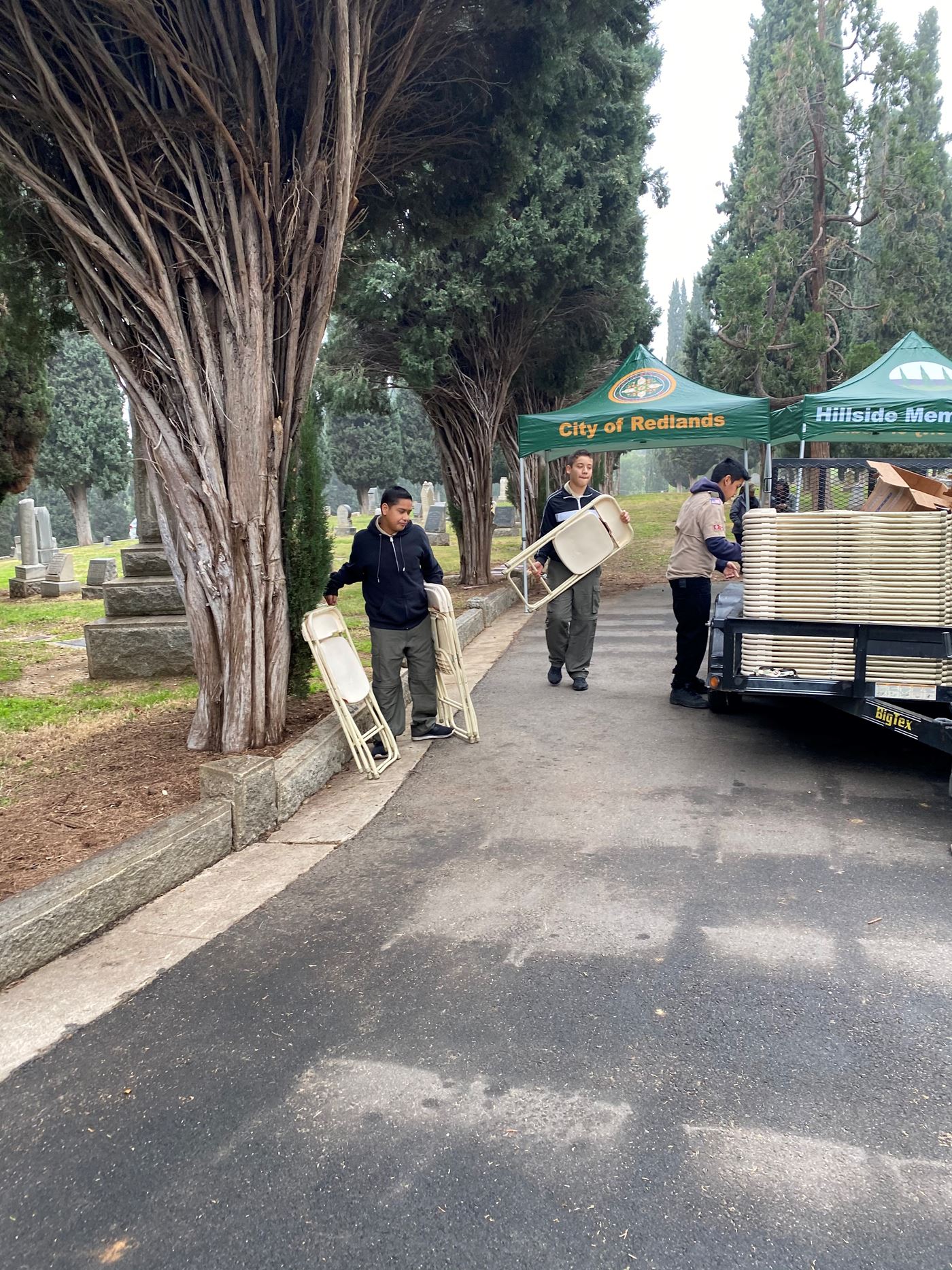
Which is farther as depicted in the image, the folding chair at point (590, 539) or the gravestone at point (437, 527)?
the gravestone at point (437, 527)

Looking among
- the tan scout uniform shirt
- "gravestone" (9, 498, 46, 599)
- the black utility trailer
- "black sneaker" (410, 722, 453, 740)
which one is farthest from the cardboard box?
→ "gravestone" (9, 498, 46, 599)

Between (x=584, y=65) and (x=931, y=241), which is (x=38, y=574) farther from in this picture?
(x=931, y=241)

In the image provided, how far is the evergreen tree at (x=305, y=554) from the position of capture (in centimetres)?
681

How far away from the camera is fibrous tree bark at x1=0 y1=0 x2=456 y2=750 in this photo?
16.7 ft

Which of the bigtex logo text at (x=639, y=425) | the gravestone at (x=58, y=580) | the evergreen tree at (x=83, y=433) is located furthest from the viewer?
the evergreen tree at (x=83, y=433)

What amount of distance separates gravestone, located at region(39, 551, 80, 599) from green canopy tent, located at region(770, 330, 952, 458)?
14628 millimetres

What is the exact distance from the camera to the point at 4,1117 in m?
2.61

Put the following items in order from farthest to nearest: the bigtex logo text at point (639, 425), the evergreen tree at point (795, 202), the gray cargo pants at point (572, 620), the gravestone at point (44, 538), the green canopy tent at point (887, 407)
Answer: the gravestone at point (44, 538), the evergreen tree at point (795, 202), the bigtex logo text at point (639, 425), the green canopy tent at point (887, 407), the gray cargo pants at point (572, 620)

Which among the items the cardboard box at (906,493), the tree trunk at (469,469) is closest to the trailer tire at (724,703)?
the cardboard box at (906,493)

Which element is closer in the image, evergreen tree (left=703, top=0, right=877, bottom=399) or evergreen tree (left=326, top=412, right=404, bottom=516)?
evergreen tree (left=703, top=0, right=877, bottom=399)

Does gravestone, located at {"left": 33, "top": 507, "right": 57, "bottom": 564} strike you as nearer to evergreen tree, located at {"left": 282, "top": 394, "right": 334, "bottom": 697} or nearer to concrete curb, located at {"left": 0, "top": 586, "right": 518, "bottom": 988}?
evergreen tree, located at {"left": 282, "top": 394, "right": 334, "bottom": 697}

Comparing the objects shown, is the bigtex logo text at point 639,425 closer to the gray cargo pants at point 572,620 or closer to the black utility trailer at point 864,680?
the gray cargo pants at point 572,620

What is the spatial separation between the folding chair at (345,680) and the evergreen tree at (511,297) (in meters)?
4.59

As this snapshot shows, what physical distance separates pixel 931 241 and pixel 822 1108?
2371 centimetres
